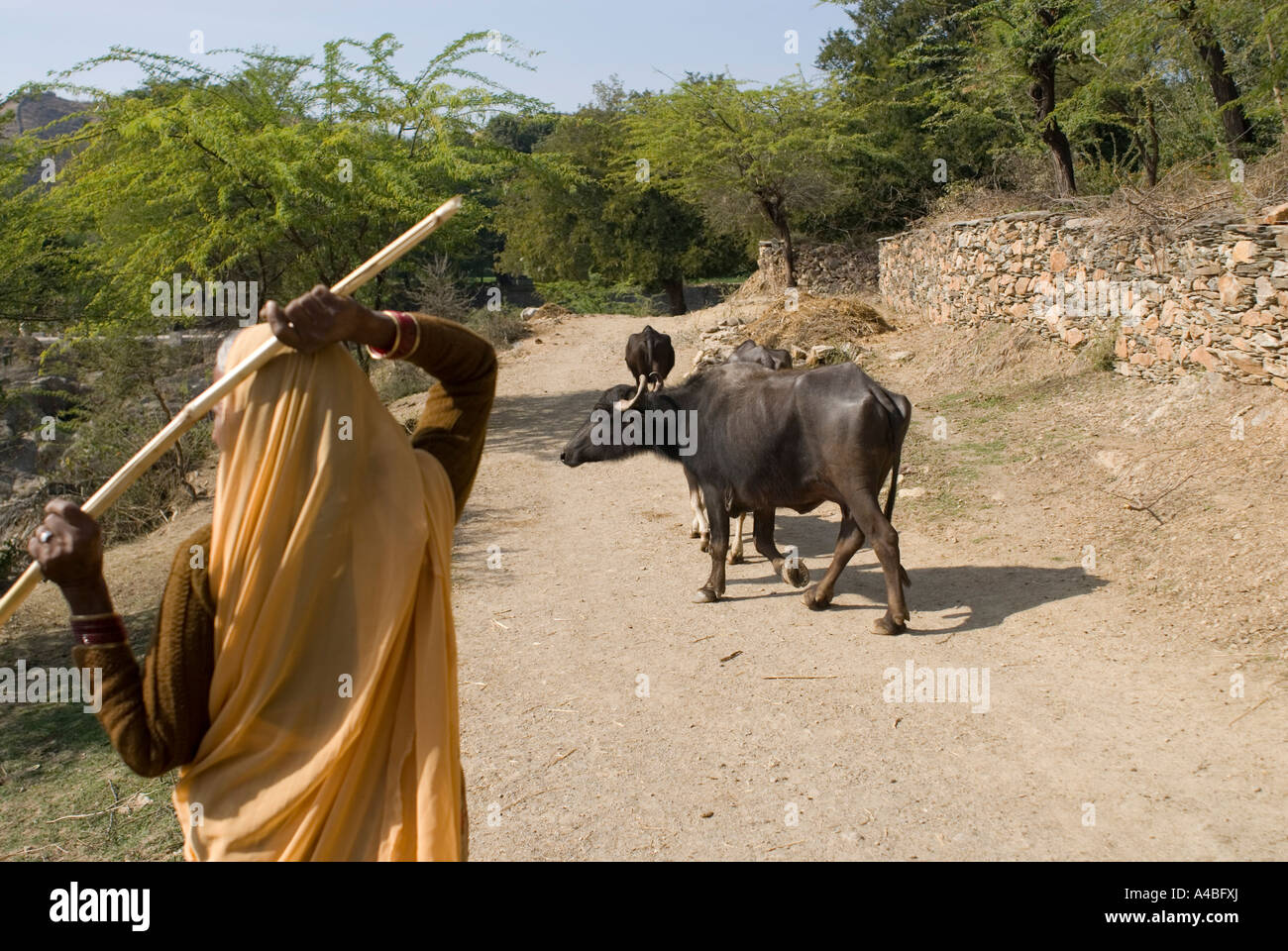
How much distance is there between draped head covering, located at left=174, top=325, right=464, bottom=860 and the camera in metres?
2.01

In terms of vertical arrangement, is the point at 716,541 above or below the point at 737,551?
above

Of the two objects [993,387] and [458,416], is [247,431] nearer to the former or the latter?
[458,416]

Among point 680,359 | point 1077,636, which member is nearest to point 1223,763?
point 1077,636

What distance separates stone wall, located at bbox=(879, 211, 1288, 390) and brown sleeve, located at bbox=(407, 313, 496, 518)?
8.79 m

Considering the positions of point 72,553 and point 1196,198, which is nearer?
point 72,553

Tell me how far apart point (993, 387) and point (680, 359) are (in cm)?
725

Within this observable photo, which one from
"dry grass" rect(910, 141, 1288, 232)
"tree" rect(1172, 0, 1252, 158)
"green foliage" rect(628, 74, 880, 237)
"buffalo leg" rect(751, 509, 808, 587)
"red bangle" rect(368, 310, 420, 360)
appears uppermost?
"green foliage" rect(628, 74, 880, 237)

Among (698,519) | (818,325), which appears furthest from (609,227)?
(698,519)

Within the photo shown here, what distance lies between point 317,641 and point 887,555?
5.25m

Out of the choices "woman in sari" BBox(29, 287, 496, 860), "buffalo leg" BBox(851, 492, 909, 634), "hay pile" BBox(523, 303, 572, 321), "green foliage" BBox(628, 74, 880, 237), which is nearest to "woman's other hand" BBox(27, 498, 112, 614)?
"woman in sari" BBox(29, 287, 496, 860)

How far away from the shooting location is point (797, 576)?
7766mm

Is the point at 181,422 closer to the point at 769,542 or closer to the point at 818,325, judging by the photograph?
the point at 769,542

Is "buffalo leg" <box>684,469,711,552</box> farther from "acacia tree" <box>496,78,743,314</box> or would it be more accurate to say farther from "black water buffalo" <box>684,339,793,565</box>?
"acacia tree" <box>496,78,743,314</box>

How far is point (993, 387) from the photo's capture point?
516 inches
